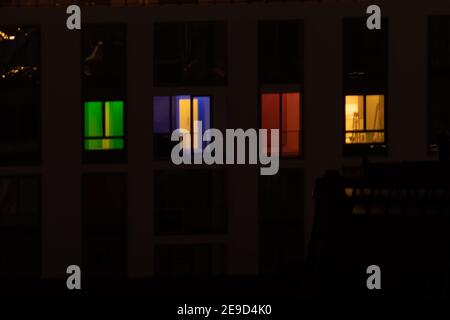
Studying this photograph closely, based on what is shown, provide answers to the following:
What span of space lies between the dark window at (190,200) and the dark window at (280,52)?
334 centimetres

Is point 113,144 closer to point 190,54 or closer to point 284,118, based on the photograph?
point 190,54

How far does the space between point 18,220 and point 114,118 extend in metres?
4.21

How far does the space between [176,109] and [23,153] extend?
478 cm

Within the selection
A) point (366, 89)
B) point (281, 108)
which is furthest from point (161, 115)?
point (366, 89)

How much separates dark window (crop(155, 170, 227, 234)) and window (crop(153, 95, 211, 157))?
81cm

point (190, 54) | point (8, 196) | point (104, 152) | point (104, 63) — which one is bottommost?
point (8, 196)

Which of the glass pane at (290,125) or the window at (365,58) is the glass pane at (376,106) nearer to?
the window at (365,58)

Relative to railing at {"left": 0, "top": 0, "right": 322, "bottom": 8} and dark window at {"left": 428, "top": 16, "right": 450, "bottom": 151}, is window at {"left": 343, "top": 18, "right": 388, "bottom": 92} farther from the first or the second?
railing at {"left": 0, "top": 0, "right": 322, "bottom": 8}

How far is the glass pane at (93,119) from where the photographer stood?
29.8m

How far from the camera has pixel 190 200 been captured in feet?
98.4

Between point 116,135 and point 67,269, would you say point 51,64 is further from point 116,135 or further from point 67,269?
point 67,269

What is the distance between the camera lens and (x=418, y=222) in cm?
905

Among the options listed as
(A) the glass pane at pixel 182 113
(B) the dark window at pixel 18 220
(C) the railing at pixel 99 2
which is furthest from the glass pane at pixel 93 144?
(C) the railing at pixel 99 2
